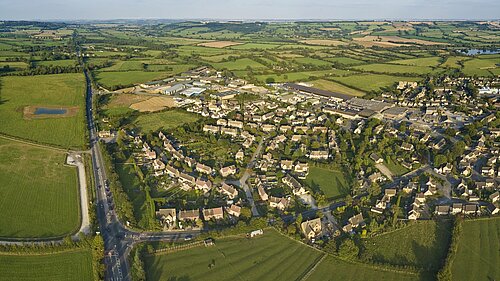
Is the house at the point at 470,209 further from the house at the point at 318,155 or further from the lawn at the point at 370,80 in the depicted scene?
the lawn at the point at 370,80

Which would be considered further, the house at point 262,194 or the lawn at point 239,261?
the house at point 262,194

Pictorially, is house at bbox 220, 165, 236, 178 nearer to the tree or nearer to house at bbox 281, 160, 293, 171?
house at bbox 281, 160, 293, 171

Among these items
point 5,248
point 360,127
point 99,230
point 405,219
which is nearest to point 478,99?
point 360,127

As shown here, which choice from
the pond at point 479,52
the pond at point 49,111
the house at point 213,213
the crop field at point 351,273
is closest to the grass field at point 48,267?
the house at point 213,213

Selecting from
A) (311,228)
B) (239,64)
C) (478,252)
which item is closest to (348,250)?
(311,228)

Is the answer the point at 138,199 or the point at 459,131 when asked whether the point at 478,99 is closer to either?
the point at 459,131
